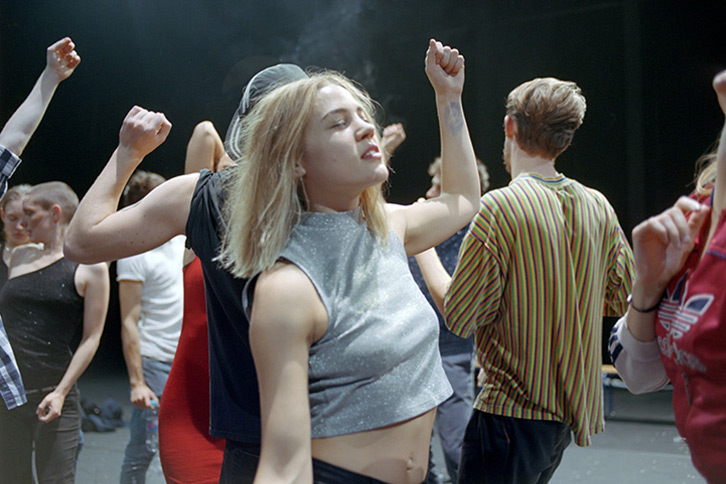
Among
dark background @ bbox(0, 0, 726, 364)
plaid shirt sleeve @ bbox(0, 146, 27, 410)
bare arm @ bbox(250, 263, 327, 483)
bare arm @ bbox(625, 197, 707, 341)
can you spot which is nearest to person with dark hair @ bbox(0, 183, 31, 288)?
plaid shirt sleeve @ bbox(0, 146, 27, 410)

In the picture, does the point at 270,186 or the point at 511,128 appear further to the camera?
the point at 511,128

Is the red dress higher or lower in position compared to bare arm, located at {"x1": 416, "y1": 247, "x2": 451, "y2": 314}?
lower

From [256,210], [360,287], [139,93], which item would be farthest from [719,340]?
[139,93]

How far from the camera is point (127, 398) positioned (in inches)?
234

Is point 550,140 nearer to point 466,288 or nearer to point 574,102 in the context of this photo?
point 574,102

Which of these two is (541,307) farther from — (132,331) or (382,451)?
(132,331)

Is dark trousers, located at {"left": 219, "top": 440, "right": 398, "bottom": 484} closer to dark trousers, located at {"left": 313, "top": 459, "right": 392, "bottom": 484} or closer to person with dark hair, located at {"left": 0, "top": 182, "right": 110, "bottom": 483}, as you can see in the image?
dark trousers, located at {"left": 313, "top": 459, "right": 392, "bottom": 484}

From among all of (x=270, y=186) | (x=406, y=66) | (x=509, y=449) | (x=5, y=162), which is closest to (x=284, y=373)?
(x=270, y=186)

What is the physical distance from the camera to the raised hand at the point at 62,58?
1.92 metres

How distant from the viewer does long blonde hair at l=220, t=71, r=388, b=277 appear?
115 centimetres

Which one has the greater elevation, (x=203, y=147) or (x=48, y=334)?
(x=203, y=147)

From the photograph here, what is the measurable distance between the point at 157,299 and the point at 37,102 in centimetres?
112

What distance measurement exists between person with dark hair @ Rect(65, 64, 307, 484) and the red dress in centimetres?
40

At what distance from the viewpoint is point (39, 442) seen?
2666 mm
